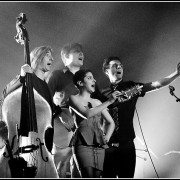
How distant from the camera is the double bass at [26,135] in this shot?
2221 mm

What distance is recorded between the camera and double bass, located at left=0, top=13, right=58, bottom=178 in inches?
87.4

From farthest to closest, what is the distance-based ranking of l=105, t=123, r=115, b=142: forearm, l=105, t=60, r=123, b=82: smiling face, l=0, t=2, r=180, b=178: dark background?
l=0, t=2, r=180, b=178: dark background, l=105, t=60, r=123, b=82: smiling face, l=105, t=123, r=115, b=142: forearm

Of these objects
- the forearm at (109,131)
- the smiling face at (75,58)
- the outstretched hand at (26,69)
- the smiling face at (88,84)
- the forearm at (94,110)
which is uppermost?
the smiling face at (75,58)

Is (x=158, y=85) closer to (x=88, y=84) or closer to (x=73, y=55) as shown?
(x=88, y=84)

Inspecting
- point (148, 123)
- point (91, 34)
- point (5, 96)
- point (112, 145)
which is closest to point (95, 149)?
point (112, 145)

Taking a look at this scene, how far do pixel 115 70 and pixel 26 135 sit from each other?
3.52 ft

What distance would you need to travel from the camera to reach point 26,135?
2396 millimetres

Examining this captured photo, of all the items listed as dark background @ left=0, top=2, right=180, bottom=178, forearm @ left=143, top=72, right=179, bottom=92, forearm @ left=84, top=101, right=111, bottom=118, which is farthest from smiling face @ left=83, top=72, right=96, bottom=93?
dark background @ left=0, top=2, right=180, bottom=178

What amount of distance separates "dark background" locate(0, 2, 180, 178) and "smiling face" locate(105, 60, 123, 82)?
0.43 meters

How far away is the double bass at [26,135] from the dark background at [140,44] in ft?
3.19

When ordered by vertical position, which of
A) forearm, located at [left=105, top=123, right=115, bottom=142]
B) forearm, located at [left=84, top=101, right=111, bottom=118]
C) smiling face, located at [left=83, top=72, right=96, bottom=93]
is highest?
smiling face, located at [left=83, top=72, right=96, bottom=93]

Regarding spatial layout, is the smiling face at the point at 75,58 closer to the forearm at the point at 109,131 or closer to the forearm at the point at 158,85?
the forearm at the point at 158,85

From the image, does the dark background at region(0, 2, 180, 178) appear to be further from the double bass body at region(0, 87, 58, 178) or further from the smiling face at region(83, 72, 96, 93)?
the double bass body at region(0, 87, 58, 178)

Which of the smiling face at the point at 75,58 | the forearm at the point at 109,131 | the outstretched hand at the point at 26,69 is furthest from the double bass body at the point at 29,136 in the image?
the smiling face at the point at 75,58
